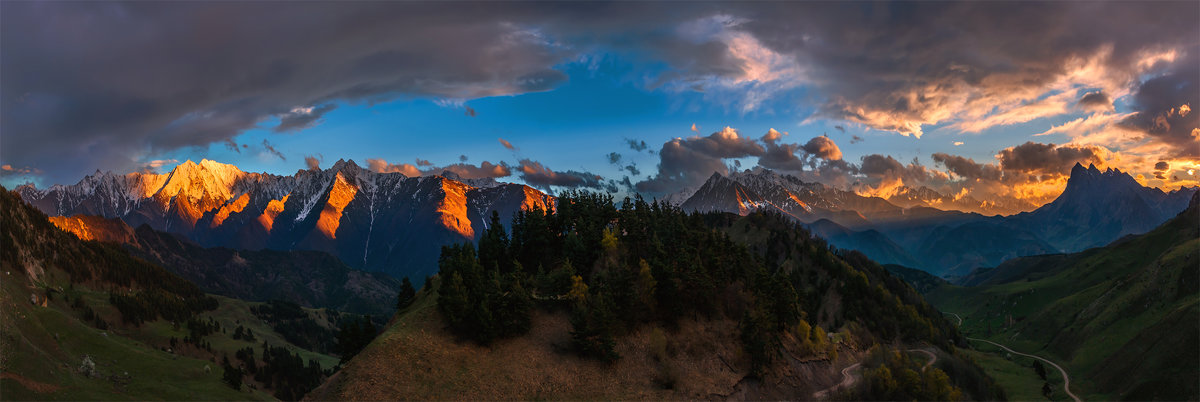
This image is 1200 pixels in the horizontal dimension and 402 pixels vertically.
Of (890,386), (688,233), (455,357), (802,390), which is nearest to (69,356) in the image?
(455,357)

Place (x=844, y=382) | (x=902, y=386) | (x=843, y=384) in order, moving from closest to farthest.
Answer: (x=902, y=386) < (x=843, y=384) < (x=844, y=382)

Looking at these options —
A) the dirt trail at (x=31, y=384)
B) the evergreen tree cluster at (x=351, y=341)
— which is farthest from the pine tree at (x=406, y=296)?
the dirt trail at (x=31, y=384)

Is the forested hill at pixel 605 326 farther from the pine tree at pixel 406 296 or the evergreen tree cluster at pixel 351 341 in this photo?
the evergreen tree cluster at pixel 351 341

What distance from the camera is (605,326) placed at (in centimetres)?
11762

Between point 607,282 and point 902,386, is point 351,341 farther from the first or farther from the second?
point 902,386

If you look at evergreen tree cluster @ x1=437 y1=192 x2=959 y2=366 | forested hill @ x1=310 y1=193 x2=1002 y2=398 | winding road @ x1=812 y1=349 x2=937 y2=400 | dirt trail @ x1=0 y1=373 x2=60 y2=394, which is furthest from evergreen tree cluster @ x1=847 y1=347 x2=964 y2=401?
dirt trail @ x1=0 y1=373 x2=60 y2=394

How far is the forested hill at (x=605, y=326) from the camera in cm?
10575

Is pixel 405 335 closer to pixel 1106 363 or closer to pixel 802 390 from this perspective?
pixel 802 390

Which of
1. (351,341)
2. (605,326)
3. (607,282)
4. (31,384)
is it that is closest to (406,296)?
(351,341)

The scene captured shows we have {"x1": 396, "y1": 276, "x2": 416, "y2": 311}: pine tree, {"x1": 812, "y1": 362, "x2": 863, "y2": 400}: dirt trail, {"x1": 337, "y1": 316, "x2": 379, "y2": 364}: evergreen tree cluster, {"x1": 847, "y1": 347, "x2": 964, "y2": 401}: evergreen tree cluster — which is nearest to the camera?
{"x1": 847, "y1": 347, "x2": 964, "y2": 401}: evergreen tree cluster

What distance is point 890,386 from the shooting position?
12562 cm

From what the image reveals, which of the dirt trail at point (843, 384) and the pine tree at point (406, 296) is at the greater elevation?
the pine tree at point (406, 296)

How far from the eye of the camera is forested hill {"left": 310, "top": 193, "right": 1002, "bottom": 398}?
10575cm

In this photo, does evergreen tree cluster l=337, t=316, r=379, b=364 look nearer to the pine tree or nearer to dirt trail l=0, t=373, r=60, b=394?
the pine tree
